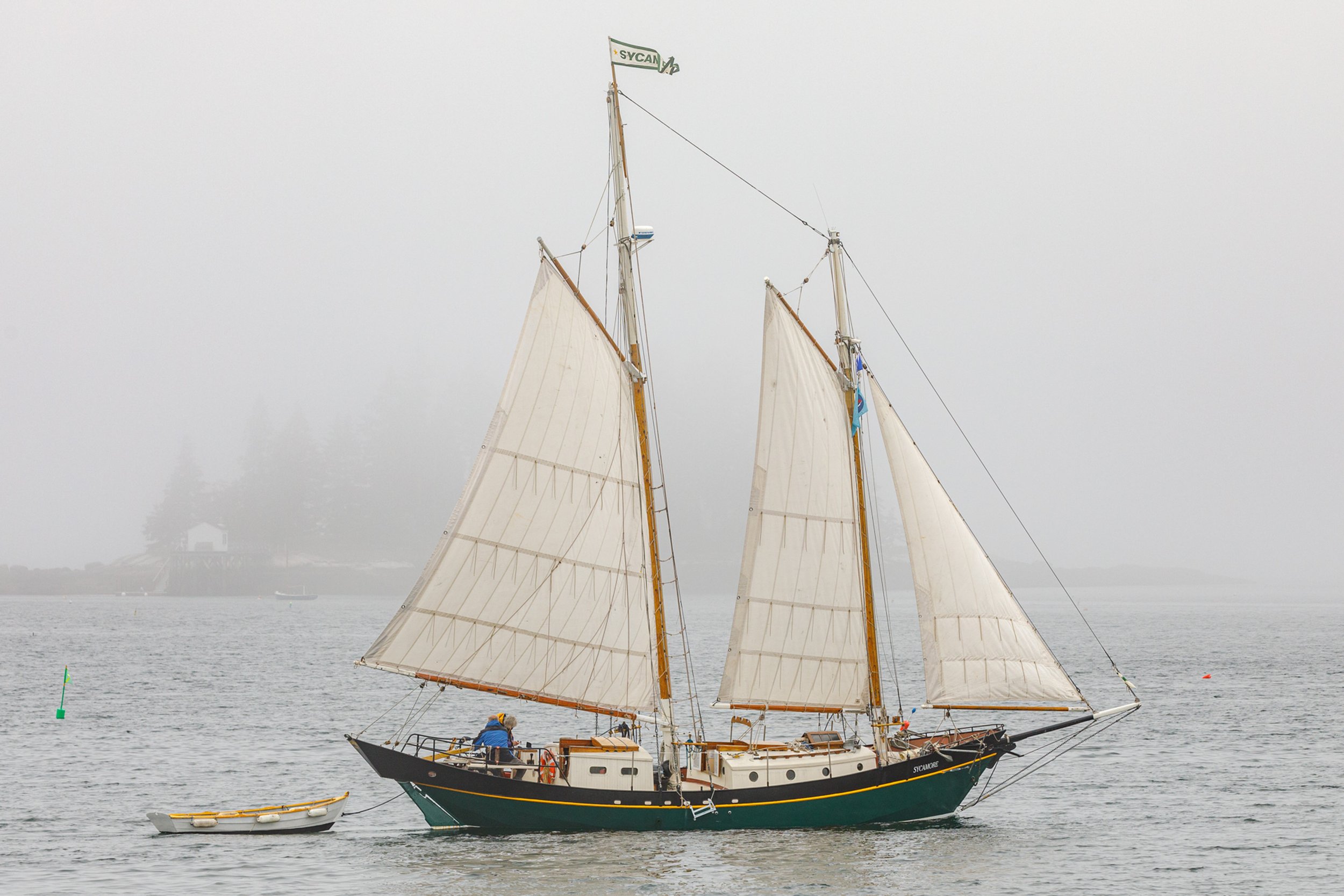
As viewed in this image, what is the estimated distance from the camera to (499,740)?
109 feet

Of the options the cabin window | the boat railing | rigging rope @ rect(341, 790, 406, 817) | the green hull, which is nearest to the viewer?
the green hull

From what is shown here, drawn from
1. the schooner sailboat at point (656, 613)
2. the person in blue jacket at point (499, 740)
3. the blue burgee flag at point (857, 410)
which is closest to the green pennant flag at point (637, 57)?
the schooner sailboat at point (656, 613)

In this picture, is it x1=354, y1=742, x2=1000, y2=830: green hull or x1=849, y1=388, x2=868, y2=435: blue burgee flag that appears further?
x1=849, y1=388, x2=868, y2=435: blue burgee flag

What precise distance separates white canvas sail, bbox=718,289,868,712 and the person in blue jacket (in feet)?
19.8

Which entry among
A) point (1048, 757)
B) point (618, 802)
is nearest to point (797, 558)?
point (618, 802)

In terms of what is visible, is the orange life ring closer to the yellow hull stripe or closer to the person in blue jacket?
the yellow hull stripe

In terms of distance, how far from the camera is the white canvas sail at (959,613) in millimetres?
34500

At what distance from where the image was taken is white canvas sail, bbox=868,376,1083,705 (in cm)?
3450

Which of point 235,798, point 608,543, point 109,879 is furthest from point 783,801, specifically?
point 235,798

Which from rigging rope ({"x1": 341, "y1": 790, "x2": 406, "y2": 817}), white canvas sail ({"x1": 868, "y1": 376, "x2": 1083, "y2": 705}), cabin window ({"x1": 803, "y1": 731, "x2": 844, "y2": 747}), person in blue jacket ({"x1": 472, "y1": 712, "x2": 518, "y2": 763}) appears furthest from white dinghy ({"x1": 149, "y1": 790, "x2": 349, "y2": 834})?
white canvas sail ({"x1": 868, "y1": 376, "x2": 1083, "y2": 705})

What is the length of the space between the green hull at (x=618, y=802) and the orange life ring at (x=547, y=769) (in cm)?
36

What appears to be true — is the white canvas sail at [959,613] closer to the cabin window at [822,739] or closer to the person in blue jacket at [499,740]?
the cabin window at [822,739]

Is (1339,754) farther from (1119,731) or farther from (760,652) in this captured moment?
(760,652)

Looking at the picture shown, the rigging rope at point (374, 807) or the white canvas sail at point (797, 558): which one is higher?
the white canvas sail at point (797, 558)
